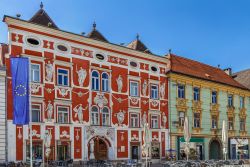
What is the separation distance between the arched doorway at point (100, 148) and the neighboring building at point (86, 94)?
0.27 feet

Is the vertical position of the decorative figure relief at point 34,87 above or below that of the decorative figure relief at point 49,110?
above

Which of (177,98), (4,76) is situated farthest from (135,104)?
(4,76)

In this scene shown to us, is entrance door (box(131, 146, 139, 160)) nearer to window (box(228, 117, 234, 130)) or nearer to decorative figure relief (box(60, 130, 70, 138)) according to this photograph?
decorative figure relief (box(60, 130, 70, 138))

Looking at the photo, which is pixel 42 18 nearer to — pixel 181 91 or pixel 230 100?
pixel 181 91

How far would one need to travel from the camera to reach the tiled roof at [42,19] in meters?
28.2

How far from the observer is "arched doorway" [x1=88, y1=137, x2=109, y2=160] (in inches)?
1129

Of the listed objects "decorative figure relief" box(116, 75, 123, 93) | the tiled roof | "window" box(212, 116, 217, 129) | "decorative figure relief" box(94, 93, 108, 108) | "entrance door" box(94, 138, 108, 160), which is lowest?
"entrance door" box(94, 138, 108, 160)

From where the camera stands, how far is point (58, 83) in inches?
1054

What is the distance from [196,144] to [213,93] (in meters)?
6.55

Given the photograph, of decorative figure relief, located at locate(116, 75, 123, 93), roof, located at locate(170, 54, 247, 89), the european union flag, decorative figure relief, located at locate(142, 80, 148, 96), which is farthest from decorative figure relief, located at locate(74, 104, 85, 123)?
roof, located at locate(170, 54, 247, 89)

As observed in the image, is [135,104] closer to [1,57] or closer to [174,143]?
[174,143]

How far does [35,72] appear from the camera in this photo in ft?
84.1

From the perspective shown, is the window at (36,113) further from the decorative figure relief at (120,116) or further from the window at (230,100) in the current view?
the window at (230,100)

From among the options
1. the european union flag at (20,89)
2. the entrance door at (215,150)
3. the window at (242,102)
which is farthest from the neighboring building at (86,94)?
the window at (242,102)
